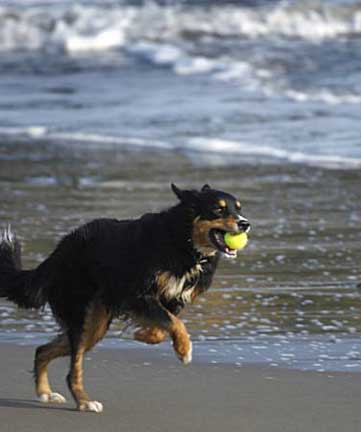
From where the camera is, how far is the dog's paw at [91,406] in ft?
19.2

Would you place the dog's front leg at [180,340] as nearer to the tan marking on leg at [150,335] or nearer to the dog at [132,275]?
the dog at [132,275]

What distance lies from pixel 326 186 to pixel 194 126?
15.0 feet

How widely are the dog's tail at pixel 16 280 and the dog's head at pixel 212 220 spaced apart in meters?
0.77

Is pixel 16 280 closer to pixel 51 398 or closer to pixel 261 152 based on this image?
pixel 51 398

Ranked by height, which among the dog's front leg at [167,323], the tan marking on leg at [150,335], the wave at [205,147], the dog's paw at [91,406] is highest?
the dog's front leg at [167,323]

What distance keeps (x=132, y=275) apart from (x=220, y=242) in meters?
0.43

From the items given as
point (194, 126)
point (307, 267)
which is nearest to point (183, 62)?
point (194, 126)

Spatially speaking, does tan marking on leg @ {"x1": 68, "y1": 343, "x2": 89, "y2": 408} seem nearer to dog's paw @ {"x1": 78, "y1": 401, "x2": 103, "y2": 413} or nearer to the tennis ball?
dog's paw @ {"x1": 78, "y1": 401, "x2": 103, "y2": 413}

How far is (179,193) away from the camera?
20.3 ft

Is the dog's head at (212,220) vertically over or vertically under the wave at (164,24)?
over

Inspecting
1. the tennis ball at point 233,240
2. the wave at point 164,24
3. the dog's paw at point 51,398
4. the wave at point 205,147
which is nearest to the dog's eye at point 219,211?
the tennis ball at point 233,240

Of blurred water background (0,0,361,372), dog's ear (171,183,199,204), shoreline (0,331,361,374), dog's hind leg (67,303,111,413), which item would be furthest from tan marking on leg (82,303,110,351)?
blurred water background (0,0,361,372)

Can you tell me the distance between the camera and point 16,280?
6.36 m

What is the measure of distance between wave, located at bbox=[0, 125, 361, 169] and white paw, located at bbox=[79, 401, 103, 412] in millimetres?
7849
